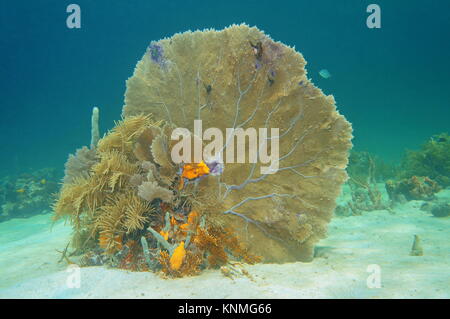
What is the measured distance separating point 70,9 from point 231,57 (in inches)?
106

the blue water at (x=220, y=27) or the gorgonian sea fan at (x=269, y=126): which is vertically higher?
the blue water at (x=220, y=27)

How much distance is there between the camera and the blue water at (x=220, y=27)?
206ft

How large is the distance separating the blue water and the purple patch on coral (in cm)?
5748

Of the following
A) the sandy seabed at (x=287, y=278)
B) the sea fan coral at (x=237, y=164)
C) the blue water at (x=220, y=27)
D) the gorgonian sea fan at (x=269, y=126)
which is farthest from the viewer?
the blue water at (x=220, y=27)

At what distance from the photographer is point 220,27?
7406 cm

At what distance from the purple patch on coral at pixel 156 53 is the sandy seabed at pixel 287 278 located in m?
3.09

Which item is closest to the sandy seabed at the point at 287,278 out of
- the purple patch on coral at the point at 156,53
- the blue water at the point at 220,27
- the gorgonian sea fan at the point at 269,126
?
the gorgonian sea fan at the point at 269,126

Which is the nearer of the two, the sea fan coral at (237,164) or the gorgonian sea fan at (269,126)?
the sea fan coral at (237,164)

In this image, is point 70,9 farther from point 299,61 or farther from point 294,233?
point 294,233

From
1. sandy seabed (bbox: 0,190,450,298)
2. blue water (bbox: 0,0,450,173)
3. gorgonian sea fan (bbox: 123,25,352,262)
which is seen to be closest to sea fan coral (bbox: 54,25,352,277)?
gorgonian sea fan (bbox: 123,25,352,262)

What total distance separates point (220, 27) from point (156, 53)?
7854 centimetres

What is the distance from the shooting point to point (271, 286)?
8.37ft

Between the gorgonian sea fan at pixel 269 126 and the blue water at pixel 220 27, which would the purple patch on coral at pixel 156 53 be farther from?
the blue water at pixel 220 27

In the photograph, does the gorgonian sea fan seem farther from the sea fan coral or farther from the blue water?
the blue water
